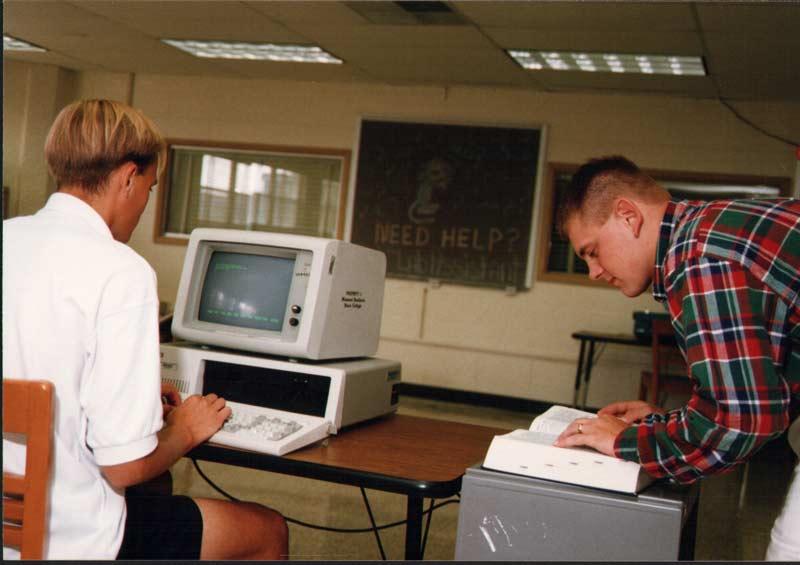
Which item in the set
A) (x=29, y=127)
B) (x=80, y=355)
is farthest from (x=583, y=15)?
(x=29, y=127)

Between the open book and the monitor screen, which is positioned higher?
the monitor screen

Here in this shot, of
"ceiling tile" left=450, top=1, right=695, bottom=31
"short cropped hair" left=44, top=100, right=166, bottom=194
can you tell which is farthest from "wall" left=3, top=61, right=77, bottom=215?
"short cropped hair" left=44, top=100, right=166, bottom=194

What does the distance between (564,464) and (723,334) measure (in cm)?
33

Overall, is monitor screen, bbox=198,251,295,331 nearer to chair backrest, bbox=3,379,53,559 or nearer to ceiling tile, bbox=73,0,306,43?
chair backrest, bbox=3,379,53,559

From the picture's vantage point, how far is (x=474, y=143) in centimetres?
616

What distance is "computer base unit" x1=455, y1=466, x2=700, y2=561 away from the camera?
1.25 metres

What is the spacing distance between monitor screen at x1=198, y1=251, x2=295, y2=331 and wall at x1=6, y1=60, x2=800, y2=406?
Result: 4.29 meters

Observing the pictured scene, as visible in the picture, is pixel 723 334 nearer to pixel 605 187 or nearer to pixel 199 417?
pixel 605 187

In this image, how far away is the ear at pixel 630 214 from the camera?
1.40 m

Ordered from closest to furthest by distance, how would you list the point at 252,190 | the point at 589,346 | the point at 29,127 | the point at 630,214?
the point at 630,214 → the point at 589,346 → the point at 252,190 → the point at 29,127

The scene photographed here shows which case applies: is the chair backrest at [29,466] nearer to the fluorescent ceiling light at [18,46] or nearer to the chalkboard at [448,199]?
the chalkboard at [448,199]

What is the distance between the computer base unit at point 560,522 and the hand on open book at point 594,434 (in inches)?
3.0

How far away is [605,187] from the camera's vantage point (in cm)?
144

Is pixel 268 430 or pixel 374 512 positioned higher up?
pixel 268 430
